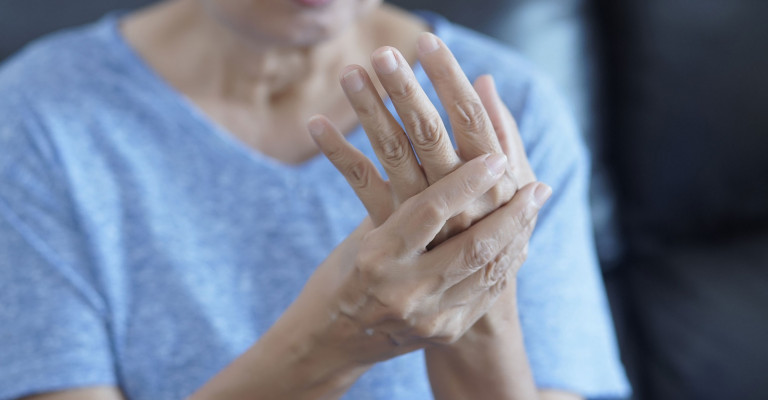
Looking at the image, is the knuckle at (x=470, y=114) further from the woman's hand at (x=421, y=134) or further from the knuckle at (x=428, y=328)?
the knuckle at (x=428, y=328)

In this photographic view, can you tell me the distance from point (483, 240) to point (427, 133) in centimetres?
10

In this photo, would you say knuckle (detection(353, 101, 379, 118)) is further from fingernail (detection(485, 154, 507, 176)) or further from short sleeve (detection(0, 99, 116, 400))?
short sleeve (detection(0, 99, 116, 400))

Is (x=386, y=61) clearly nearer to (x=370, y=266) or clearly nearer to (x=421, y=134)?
(x=421, y=134)

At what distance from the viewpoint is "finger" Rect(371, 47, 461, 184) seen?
0.55m

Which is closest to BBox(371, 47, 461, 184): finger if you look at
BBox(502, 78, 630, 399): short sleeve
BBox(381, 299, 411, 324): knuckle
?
BBox(381, 299, 411, 324): knuckle

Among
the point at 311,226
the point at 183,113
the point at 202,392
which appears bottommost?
the point at 202,392

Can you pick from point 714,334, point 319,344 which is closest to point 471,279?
point 319,344

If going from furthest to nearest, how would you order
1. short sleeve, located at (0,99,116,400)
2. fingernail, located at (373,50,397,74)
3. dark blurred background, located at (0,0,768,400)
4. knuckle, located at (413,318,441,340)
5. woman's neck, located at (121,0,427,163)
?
dark blurred background, located at (0,0,768,400) → woman's neck, located at (121,0,427,163) → short sleeve, located at (0,99,116,400) → knuckle, located at (413,318,441,340) → fingernail, located at (373,50,397,74)

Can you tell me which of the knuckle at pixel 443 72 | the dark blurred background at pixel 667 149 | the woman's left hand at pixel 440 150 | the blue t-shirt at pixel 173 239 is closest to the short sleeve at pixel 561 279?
the blue t-shirt at pixel 173 239

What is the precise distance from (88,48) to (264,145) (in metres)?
0.26

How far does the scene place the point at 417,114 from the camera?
22.7 inches

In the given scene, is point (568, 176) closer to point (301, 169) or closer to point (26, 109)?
point (301, 169)

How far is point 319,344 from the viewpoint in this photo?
71 centimetres

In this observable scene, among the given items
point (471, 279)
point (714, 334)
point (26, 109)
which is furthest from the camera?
point (714, 334)
